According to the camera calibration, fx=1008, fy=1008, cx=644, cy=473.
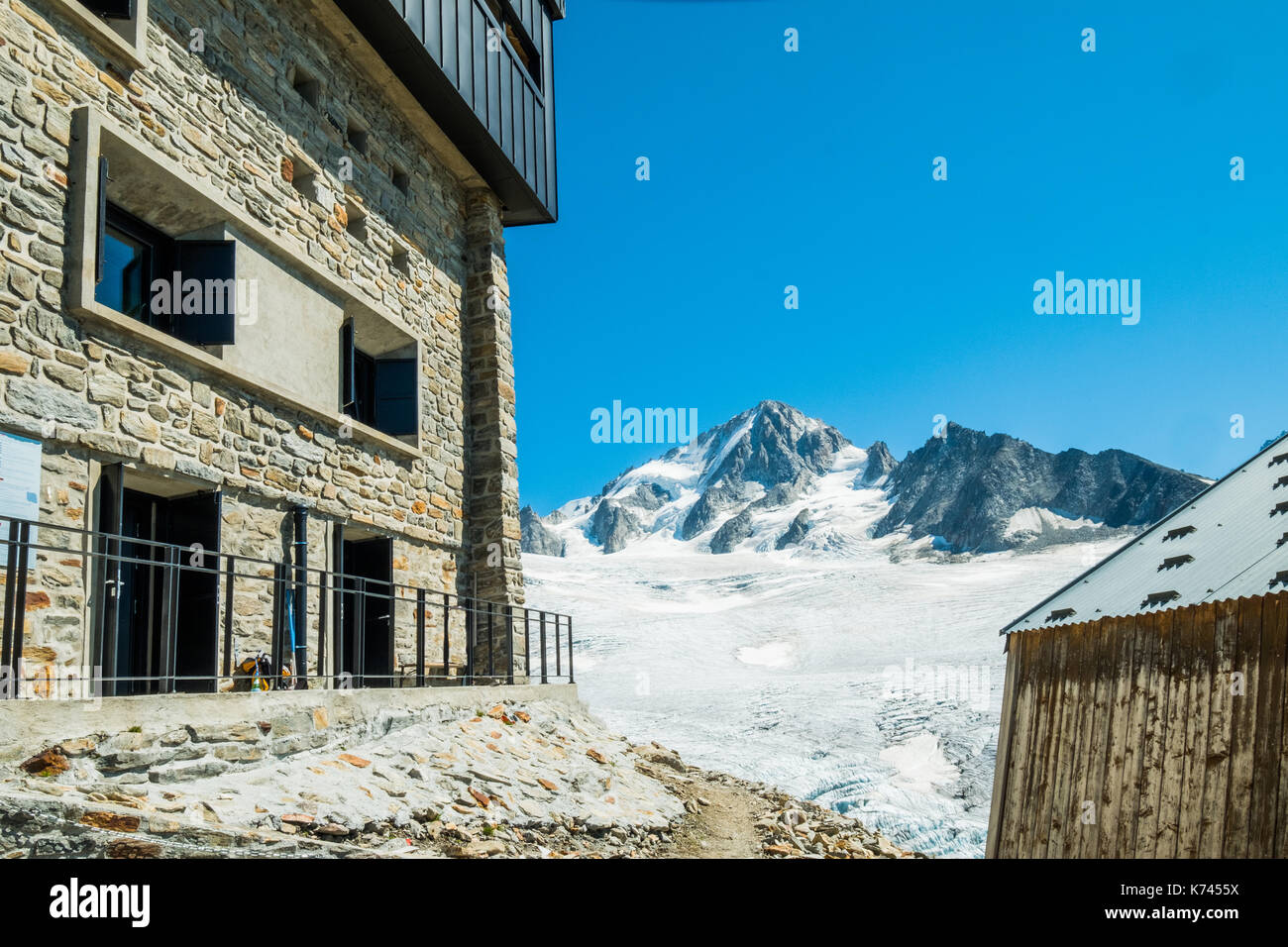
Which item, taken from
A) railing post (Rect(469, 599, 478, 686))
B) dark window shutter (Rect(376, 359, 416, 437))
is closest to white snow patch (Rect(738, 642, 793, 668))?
railing post (Rect(469, 599, 478, 686))

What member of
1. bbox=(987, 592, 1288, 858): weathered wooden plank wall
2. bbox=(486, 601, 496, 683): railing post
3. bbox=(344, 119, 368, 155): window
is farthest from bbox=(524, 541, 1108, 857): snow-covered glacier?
bbox=(344, 119, 368, 155): window

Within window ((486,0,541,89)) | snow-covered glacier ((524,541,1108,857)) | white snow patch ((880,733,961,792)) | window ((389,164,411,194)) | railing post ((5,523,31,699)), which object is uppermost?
window ((486,0,541,89))

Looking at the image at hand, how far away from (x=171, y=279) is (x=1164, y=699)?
977 cm

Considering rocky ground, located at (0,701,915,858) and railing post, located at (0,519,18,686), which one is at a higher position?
railing post, located at (0,519,18,686)

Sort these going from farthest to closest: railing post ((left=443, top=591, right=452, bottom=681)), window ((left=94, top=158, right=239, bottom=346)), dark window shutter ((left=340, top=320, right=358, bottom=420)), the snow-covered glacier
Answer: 1. the snow-covered glacier
2. railing post ((left=443, top=591, right=452, bottom=681))
3. dark window shutter ((left=340, top=320, right=358, bottom=420))
4. window ((left=94, top=158, right=239, bottom=346))

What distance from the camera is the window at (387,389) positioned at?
13602 mm

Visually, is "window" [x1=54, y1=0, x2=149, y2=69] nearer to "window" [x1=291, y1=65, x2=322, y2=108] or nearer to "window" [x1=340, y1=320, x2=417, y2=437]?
"window" [x1=291, y1=65, x2=322, y2=108]

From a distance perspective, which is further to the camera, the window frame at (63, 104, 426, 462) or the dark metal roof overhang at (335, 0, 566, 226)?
the dark metal roof overhang at (335, 0, 566, 226)

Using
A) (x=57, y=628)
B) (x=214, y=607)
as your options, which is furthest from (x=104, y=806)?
(x=214, y=607)

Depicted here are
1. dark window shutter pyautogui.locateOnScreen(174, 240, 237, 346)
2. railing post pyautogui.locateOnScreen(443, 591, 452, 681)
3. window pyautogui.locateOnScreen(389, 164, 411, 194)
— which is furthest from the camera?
window pyautogui.locateOnScreen(389, 164, 411, 194)

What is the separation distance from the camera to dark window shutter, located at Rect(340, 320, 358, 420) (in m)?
12.3

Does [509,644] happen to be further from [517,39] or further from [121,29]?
[517,39]

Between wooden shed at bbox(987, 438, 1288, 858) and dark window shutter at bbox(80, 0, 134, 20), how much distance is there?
9.97 meters
